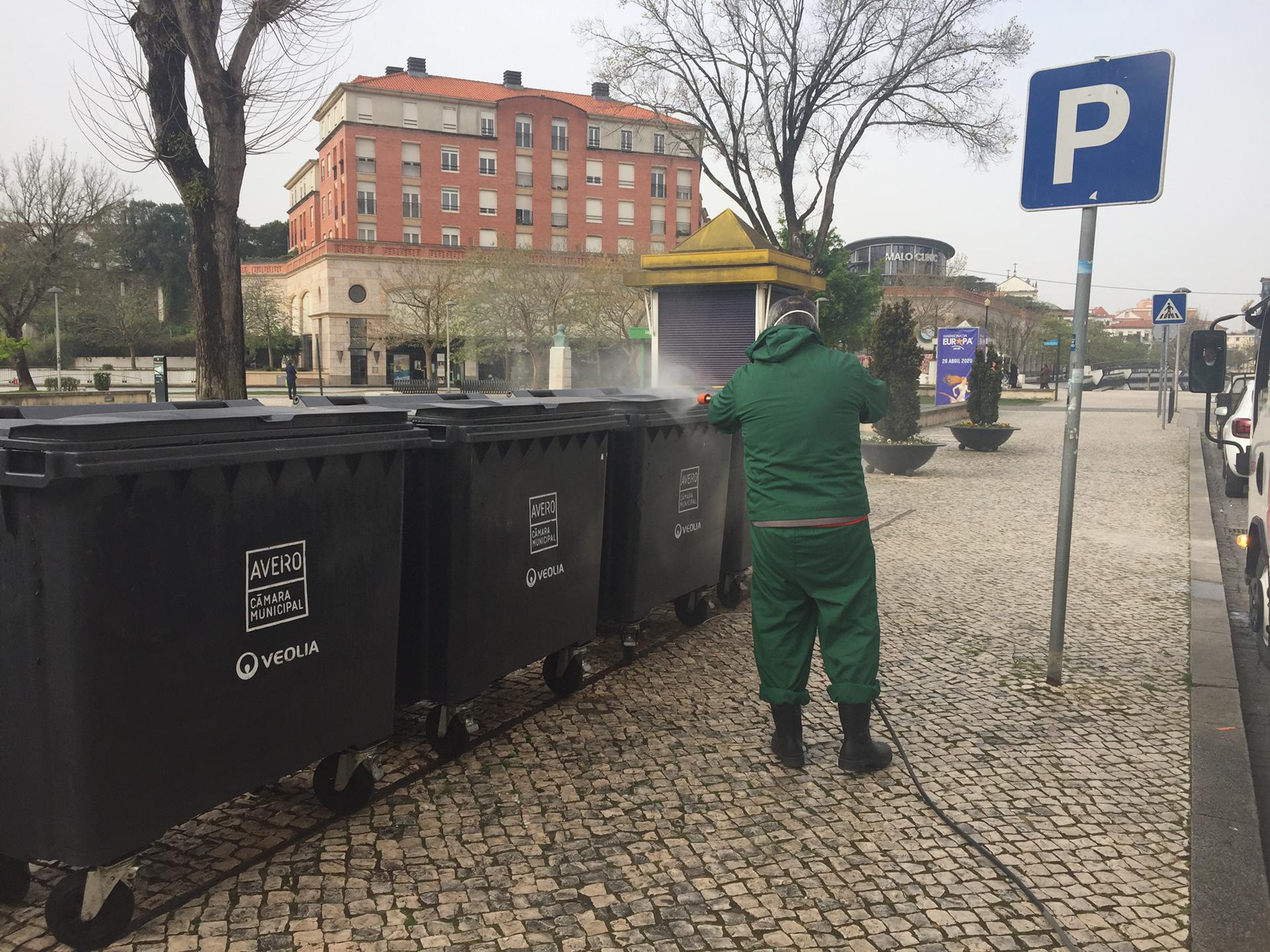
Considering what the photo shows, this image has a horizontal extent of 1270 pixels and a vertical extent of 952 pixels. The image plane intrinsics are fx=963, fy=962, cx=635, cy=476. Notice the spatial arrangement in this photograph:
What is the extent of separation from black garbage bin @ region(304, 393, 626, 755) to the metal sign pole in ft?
8.23

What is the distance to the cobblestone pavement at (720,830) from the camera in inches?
112

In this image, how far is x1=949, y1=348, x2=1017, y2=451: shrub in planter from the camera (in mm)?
18750

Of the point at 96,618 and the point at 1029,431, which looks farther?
the point at 1029,431

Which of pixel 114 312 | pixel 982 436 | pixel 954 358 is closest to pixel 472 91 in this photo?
pixel 114 312

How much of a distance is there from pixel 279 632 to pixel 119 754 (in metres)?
0.60

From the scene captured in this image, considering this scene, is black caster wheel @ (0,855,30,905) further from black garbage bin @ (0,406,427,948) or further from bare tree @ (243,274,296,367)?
bare tree @ (243,274,296,367)

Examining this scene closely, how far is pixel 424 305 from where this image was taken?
52656 mm

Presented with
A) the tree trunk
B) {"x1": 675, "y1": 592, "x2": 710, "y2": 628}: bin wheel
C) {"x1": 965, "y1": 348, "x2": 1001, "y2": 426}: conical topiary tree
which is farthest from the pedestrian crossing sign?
the tree trunk

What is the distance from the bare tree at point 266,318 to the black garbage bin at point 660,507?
5771cm

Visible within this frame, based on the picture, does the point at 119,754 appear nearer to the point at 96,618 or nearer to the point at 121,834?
the point at 121,834

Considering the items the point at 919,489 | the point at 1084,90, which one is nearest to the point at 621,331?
the point at 919,489

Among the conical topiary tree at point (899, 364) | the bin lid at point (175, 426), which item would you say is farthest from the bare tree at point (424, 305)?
the bin lid at point (175, 426)

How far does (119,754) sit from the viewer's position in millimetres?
2604

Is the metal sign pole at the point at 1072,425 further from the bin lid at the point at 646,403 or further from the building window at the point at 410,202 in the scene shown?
the building window at the point at 410,202
